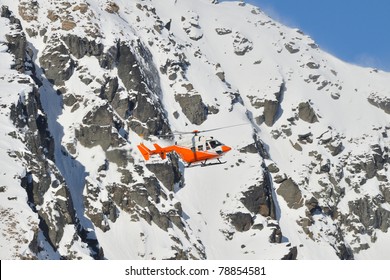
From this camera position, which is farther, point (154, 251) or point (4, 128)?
point (154, 251)

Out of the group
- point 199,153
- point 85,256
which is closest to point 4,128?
point 85,256

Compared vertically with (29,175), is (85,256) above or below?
below
